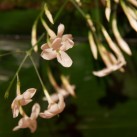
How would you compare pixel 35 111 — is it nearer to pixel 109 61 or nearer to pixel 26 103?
pixel 26 103

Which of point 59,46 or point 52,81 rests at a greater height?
point 59,46

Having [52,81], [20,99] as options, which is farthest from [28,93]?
[52,81]

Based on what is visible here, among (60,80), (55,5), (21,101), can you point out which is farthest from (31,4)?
(21,101)

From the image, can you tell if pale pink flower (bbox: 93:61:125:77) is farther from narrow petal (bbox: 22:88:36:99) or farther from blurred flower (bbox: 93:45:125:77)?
narrow petal (bbox: 22:88:36:99)

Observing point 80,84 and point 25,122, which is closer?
point 25,122

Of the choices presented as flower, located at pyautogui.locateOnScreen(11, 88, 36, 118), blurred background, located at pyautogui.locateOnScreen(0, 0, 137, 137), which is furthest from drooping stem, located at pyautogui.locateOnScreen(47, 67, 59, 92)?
flower, located at pyautogui.locateOnScreen(11, 88, 36, 118)

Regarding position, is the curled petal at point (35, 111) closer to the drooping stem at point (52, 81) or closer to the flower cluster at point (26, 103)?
the flower cluster at point (26, 103)

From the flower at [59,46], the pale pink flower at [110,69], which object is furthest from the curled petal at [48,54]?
the pale pink flower at [110,69]
